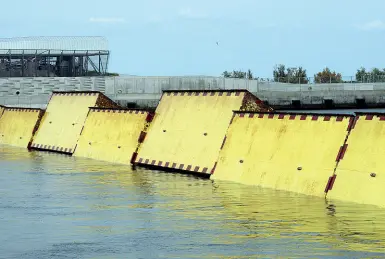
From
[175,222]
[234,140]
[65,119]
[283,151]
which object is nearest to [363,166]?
[283,151]

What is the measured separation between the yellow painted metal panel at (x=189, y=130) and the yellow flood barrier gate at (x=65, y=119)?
5021mm

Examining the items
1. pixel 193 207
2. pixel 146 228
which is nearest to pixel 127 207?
pixel 193 207

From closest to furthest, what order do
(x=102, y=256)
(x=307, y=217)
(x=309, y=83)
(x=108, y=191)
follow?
(x=102, y=256) → (x=307, y=217) → (x=108, y=191) → (x=309, y=83)

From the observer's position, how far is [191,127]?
2027 cm

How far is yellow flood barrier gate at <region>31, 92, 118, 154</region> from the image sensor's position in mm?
26766

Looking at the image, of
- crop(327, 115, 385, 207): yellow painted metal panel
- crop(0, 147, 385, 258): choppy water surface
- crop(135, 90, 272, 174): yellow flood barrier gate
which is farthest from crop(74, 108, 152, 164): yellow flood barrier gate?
crop(327, 115, 385, 207): yellow painted metal panel

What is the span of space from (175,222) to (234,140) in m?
5.88

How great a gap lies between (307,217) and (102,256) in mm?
3554

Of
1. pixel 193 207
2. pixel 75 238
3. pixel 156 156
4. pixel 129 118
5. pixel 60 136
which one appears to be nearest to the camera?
pixel 75 238

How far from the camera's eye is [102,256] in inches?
388

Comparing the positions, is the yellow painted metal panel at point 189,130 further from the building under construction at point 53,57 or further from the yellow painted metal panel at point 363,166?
the building under construction at point 53,57

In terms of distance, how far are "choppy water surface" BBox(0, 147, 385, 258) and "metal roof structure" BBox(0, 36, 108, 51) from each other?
9002 cm

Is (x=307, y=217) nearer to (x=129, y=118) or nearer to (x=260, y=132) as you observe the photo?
(x=260, y=132)

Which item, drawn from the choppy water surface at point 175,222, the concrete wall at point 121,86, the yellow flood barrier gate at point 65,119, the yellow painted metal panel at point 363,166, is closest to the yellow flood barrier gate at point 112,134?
the yellow flood barrier gate at point 65,119
